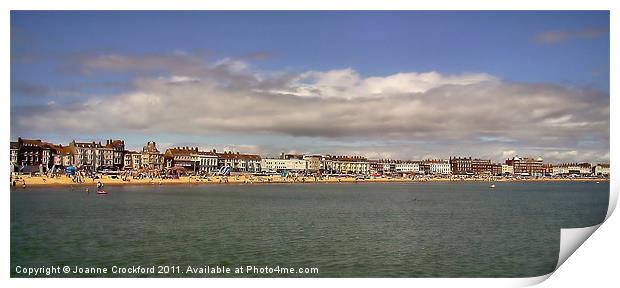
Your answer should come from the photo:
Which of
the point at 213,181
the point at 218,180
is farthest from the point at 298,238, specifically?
the point at 218,180

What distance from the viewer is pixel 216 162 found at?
30.4m

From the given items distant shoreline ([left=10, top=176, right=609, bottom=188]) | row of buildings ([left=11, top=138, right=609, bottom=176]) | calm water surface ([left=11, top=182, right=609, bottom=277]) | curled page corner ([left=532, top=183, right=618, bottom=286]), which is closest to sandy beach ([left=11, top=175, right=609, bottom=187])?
distant shoreline ([left=10, top=176, right=609, bottom=188])

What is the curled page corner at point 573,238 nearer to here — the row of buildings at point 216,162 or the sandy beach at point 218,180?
the row of buildings at point 216,162

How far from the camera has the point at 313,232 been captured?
11234 mm

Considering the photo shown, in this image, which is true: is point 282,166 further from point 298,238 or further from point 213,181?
point 298,238

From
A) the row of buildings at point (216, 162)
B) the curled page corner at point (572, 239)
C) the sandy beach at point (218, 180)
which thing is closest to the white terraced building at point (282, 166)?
the row of buildings at point (216, 162)

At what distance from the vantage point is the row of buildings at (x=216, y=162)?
14.7 metres

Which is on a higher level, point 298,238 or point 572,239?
point 572,239

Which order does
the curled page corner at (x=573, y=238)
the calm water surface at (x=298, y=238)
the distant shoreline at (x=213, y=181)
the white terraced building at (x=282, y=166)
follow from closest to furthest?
the curled page corner at (x=573, y=238) < the calm water surface at (x=298, y=238) < the distant shoreline at (x=213, y=181) < the white terraced building at (x=282, y=166)

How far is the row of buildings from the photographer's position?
14.7 metres

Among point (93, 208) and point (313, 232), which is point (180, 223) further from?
point (93, 208)
